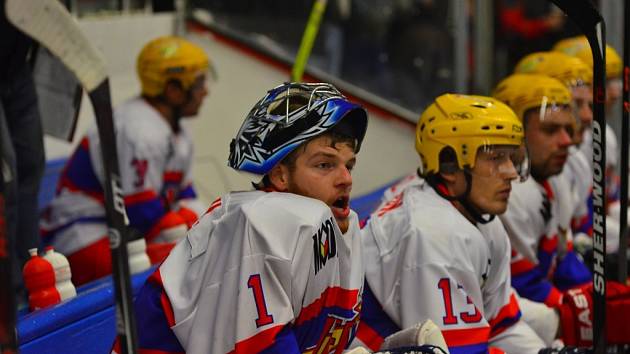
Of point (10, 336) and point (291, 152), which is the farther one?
point (291, 152)

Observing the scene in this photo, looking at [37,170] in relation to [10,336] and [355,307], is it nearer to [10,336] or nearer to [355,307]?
[355,307]

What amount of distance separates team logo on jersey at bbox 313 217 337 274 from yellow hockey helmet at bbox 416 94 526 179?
0.80 meters

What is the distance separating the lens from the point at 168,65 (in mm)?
4652

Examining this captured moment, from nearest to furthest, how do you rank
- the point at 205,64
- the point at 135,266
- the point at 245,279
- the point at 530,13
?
the point at 245,279 < the point at 135,266 < the point at 205,64 < the point at 530,13

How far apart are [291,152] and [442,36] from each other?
160 inches

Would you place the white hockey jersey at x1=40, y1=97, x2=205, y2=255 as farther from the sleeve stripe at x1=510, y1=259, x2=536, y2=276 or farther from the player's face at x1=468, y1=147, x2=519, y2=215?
the player's face at x1=468, y1=147, x2=519, y2=215

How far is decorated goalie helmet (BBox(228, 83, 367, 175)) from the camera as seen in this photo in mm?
2355

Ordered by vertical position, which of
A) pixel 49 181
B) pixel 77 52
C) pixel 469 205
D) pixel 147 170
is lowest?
pixel 49 181

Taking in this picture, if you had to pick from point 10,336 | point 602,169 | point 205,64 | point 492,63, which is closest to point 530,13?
point 492,63

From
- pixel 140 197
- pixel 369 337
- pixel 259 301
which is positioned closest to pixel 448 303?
pixel 369 337

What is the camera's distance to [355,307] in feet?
8.09

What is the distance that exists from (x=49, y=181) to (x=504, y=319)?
274 cm

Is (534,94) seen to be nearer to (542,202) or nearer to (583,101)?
(542,202)

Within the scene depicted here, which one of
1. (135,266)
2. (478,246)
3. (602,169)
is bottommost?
(135,266)
